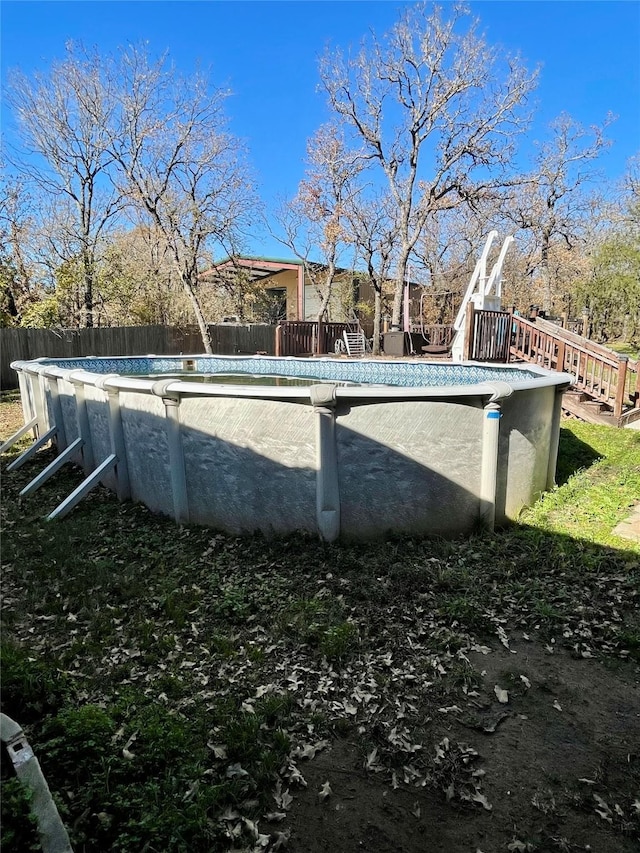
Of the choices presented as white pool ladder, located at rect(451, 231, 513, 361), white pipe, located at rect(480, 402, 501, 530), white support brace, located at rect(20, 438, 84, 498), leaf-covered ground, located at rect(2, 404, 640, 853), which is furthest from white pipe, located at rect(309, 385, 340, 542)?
white pool ladder, located at rect(451, 231, 513, 361)

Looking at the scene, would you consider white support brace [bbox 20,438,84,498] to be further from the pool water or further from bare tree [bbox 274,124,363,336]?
bare tree [bbox 274,124,363,336]

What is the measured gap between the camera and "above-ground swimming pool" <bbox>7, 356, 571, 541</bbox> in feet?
13.6

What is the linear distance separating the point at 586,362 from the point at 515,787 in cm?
896

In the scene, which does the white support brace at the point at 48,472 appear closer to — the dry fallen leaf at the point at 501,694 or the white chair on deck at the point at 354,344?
the dry fallen leaf at the point at 501,694

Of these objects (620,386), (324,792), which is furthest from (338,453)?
(620,386)

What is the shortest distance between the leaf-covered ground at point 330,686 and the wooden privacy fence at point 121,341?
10937 millimetres

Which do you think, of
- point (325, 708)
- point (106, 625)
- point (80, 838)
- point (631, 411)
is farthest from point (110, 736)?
point (631, 411)

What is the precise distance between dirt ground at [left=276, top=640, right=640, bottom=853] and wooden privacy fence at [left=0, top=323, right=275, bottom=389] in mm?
14235

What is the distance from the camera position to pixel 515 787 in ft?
6.65

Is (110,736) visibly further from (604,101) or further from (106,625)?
(604,101)

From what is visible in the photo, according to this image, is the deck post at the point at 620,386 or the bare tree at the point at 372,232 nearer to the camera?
the deck post at the point at 620,386

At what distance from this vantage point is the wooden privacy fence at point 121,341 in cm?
1380

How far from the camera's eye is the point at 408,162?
60.7 feet

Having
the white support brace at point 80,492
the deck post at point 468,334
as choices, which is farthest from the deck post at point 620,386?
the white support brace at point 80,492
